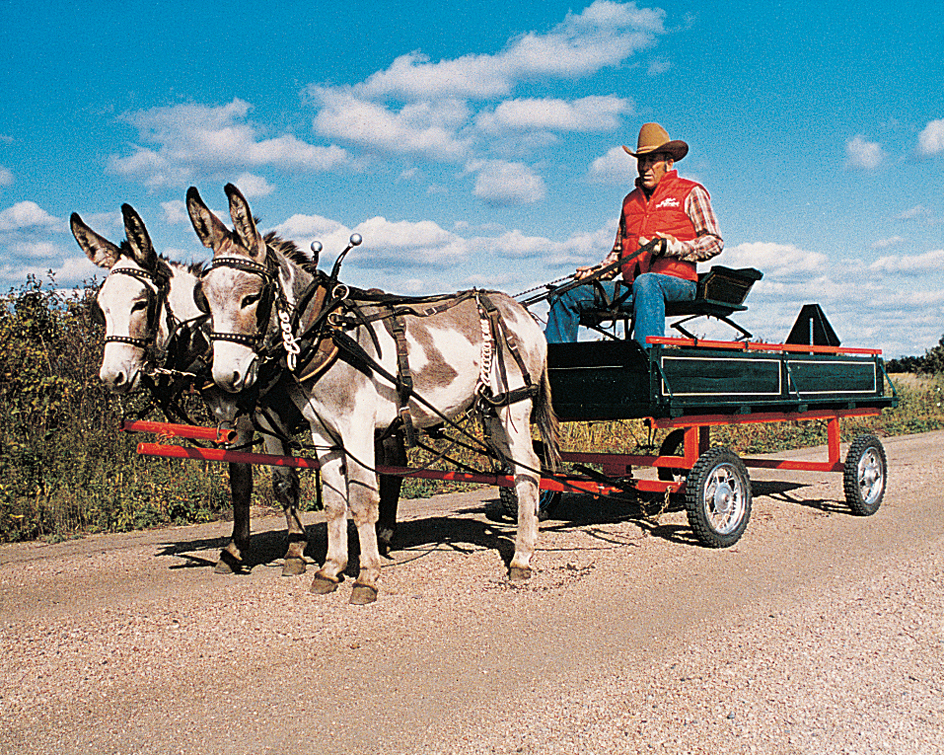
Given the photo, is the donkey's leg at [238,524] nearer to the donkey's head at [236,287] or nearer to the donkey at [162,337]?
the donkey at [162,337]

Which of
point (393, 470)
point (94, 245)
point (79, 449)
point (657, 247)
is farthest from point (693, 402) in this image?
point (79, 449)

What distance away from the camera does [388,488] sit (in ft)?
24.1

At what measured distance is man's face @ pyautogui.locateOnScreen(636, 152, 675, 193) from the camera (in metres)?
7.75

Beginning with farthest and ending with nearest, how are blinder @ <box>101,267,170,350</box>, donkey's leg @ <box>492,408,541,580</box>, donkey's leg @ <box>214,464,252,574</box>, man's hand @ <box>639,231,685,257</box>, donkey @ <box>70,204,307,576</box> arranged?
1. man's hand @ <box>639,231,685,257</box>
2. donkey's leg @ <box>214,464,252,574</box>
3. donkey's leg @ <box>492,408,541,580</box>
4. blinder @ <box>101,267,170,350</box>
5. donkey @ <box>70,204,307,576</box>

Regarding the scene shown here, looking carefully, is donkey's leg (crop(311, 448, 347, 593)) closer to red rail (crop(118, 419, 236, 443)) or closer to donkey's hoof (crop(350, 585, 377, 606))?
donkey's hoof (crop(350, 585, 377, 606))

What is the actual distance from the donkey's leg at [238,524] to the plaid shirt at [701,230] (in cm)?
423

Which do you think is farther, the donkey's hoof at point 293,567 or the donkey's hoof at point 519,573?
the donkey's hoof at point 293,567

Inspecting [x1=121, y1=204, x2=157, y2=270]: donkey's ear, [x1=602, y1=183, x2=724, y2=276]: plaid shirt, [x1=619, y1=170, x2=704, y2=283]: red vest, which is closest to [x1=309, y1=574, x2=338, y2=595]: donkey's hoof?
[x1=121, y1=204, x2=157, y2=270]: donkey's ear

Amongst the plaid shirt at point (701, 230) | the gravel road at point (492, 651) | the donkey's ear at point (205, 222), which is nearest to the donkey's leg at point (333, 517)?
the gravel road at point (492, 651)

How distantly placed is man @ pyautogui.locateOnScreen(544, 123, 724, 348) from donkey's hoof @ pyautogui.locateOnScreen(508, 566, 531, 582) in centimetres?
212

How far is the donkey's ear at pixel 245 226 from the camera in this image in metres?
5.11

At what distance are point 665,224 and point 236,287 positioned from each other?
4.15m

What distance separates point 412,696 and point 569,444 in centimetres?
1000

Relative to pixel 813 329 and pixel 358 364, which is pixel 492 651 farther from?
pixel 813 329
